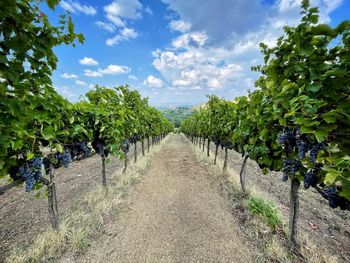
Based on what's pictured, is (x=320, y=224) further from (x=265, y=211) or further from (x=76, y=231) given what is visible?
(x=76, y=231)

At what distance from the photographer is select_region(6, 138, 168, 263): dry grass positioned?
368 cm

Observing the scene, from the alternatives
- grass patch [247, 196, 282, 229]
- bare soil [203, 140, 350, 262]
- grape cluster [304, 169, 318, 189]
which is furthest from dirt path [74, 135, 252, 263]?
grape cluster [304, 169, 318, 189]

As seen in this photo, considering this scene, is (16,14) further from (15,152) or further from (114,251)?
(114,251)

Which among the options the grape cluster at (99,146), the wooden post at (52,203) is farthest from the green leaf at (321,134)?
the grape cluster at (99,146)

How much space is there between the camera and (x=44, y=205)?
6.25 metres

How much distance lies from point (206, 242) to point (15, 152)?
442 centimetres

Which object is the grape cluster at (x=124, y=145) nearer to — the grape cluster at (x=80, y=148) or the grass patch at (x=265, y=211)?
the grape cluster at (x=80, y=148)

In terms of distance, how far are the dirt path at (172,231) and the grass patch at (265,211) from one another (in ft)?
2.37

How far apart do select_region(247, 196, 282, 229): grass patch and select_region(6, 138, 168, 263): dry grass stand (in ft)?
13.9

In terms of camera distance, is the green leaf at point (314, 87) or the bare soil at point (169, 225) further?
the bare soil at point (169, 225)

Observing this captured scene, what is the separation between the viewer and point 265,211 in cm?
521

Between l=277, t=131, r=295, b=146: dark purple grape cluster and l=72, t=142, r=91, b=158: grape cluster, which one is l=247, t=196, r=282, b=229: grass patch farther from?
l=72, t=142, r=91, b=158: grape cluster

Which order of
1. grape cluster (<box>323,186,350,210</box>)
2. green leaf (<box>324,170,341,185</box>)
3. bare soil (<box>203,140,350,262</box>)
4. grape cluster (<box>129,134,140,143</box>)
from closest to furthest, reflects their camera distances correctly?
1. green leaf (<box>324,170,341,185</box>)
2. grape cluster (<box>323,186,350,210</box>)
3. bare soil (<box>203,140,350,262</box>)
4. grape cluster (<box>129,134,140,143</box>)

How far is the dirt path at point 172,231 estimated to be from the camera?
4.00 m
